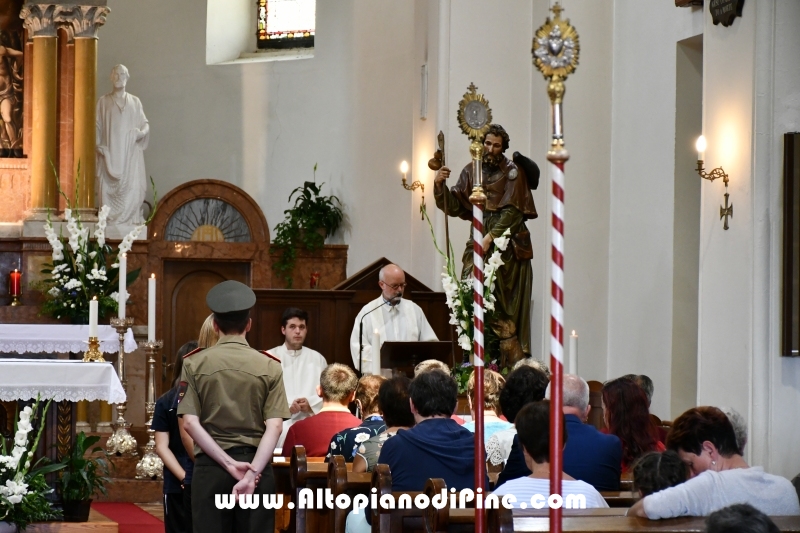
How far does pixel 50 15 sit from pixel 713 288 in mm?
7961

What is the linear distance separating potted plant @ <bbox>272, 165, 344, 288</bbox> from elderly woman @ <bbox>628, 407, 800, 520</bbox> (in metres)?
9.69

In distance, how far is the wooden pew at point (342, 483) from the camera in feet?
15.6

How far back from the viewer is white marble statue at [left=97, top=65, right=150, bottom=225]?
43.0 feet

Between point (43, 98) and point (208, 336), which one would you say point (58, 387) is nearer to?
point (208, 336)

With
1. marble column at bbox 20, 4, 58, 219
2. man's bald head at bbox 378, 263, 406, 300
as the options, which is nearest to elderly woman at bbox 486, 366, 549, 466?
man's bald head at bbox 378, 263, 406, 300

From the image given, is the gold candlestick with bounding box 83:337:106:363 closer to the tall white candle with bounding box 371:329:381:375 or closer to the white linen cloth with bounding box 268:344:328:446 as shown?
the tall white candle with bounding box 371:329:381:375

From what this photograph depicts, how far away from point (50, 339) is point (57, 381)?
3.34 m

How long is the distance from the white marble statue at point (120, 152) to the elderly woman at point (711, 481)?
A: 970 cm

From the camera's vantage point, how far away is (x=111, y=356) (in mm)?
11812

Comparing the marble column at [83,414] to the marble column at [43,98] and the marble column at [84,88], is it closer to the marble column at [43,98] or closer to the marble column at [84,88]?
the marble column at [84,88]

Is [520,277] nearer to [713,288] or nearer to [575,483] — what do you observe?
[713,288]

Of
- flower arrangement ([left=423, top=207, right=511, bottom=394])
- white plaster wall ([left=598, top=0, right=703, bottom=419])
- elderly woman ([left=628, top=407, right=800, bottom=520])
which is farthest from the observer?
white plaster wall ([left=598, top=0, right=703, bottom=419])

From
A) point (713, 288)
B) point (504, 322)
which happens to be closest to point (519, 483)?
point (713, 288)

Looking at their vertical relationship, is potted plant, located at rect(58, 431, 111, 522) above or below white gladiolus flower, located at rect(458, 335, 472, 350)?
below
